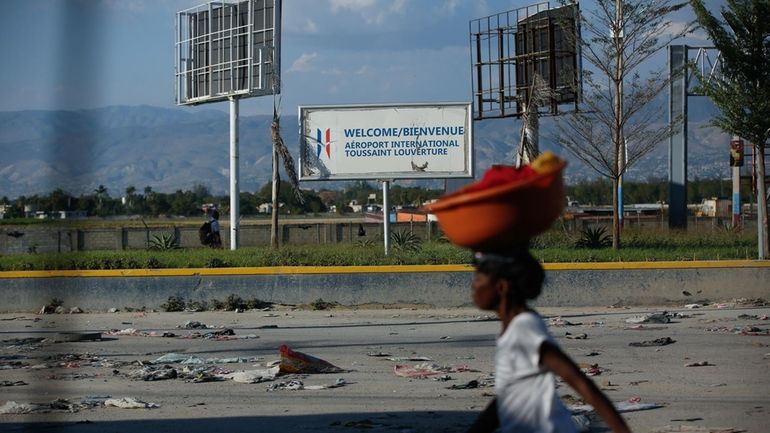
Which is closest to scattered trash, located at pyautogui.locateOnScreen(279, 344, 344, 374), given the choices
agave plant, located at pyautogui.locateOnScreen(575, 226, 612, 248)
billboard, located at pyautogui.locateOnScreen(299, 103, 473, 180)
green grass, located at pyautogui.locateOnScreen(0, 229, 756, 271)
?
green grass, located at pyautogui.locateOnScreen(0, 229, 756, 271)

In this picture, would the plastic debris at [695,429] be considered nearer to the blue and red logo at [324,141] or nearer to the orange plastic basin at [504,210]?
the orange plastic basin at [504,210]

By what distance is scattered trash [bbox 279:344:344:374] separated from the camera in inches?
449

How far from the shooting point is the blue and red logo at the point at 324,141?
26.5 meters

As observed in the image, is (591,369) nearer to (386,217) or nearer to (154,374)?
(154,374)

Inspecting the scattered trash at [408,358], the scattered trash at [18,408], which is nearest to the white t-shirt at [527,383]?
the scattered trash at [18,408]

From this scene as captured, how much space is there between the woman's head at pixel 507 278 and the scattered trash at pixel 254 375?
6979 mm

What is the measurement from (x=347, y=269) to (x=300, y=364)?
7.29 m

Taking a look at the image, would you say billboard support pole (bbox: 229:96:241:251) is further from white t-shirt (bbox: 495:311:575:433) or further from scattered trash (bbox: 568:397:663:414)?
white t-shirt (bbox: 495:311:575:433)

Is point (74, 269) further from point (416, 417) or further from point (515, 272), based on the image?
point (515, 272)

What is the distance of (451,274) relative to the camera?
1839 centimetres

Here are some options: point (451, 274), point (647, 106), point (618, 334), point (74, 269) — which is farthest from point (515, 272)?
point (647, 106)

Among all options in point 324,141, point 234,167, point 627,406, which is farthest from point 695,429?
point 234,167

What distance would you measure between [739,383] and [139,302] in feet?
36.8

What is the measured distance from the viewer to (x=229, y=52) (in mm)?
30344
